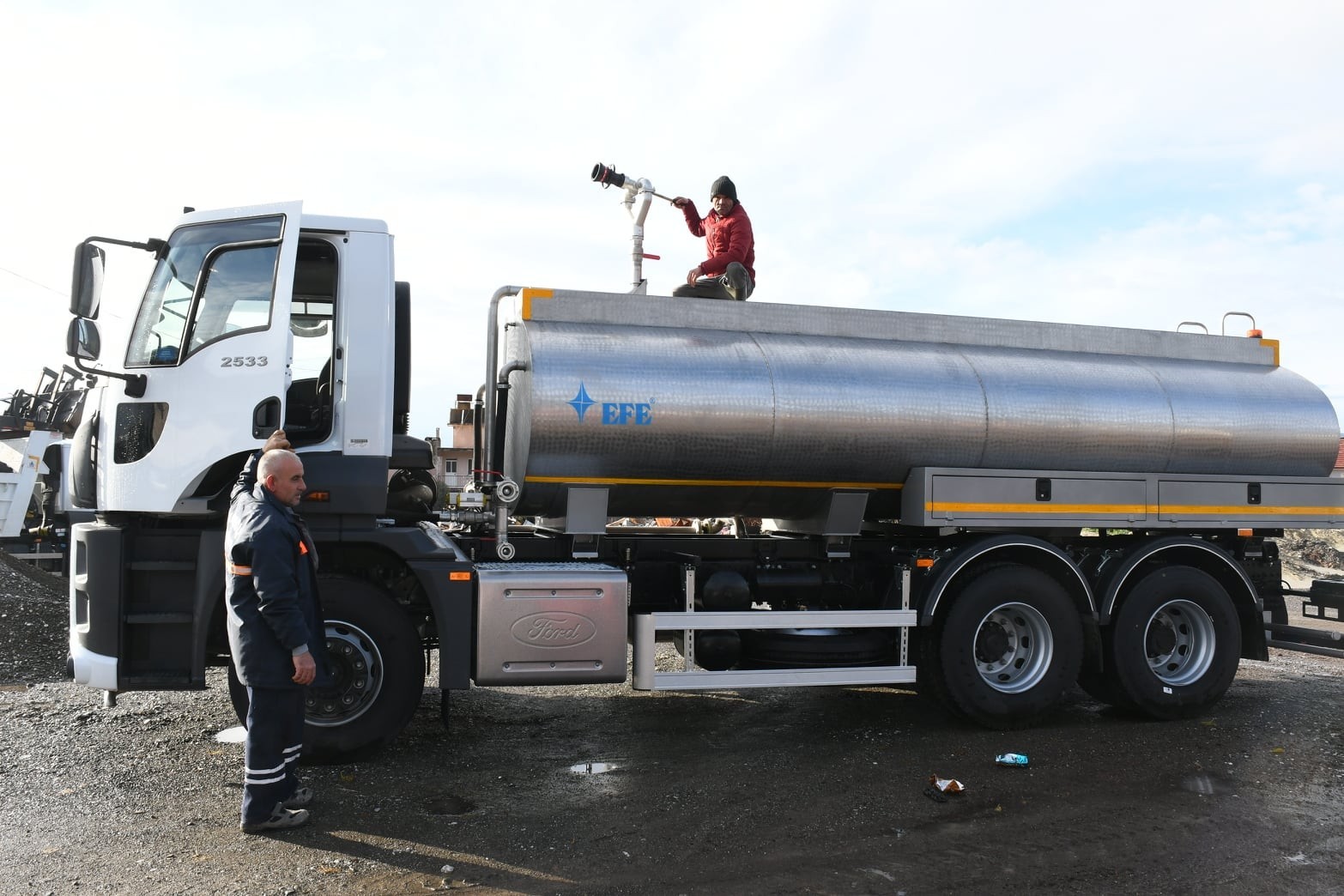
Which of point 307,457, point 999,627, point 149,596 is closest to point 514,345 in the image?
point 307,457

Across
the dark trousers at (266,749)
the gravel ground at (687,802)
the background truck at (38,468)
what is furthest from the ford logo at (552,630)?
the background truck at (38,468)

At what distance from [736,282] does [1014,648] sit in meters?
3.38

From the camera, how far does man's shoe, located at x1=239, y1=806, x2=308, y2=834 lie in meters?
4.87

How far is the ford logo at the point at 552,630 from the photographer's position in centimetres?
618

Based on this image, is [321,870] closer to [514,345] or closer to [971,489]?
[514,345]

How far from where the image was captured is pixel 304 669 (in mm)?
4801

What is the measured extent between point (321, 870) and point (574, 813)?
130cm

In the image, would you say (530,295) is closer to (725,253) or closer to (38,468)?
(725,253)

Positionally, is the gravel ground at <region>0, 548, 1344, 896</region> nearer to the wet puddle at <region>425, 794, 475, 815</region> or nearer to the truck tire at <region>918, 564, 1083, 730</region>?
the wet puddle at <region>425, 794, 475, 815</region>

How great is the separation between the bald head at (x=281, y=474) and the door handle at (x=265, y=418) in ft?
3.07

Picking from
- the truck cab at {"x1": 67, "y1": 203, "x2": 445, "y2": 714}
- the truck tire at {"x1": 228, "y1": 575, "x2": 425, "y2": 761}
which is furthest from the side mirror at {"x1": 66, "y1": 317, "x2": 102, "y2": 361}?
the truck tire at {"x1": 228, "y1": 575, "x2": 425, "y2": 761}

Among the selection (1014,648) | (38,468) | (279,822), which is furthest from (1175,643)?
(38,468)

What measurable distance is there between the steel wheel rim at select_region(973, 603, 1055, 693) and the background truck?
13.2 m

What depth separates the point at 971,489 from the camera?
708cm
